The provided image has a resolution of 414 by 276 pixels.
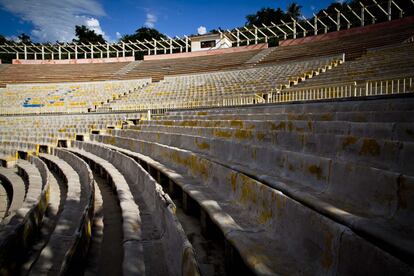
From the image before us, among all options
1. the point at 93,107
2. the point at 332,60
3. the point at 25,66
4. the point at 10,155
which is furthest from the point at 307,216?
the point at 25,66

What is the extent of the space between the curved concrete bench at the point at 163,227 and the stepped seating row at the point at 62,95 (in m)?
16.8

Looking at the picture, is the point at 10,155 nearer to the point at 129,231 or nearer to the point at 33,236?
the point at 33,236

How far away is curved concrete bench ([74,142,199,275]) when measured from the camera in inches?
78.2

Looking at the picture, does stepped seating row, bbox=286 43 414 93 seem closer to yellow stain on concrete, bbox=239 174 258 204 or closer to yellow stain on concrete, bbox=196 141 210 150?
yellow stain on concrete, bbox=196 141 210 150

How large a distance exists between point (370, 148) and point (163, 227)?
2132 millimetres

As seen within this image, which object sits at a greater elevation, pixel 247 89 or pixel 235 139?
pixel 247 89

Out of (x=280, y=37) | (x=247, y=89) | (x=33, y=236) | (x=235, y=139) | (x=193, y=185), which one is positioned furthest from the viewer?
(x=280, y=37)

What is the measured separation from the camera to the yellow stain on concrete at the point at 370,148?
Result: 8.23 ft

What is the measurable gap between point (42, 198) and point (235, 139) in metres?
3.26

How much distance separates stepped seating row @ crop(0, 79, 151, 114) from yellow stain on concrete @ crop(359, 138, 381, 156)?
19675 mm

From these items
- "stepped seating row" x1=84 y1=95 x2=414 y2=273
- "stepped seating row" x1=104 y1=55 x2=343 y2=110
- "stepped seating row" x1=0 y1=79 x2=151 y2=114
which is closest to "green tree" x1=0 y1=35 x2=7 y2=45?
"stepped seating row" x1=0 y1=79 x2=151 y2=114

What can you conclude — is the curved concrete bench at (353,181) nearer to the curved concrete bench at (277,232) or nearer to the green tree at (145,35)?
the curved concrete bench at (277,232)

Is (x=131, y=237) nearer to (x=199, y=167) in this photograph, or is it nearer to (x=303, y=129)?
(x=199, y=167)

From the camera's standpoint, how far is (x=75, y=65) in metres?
34.9
